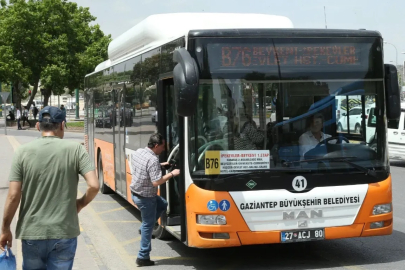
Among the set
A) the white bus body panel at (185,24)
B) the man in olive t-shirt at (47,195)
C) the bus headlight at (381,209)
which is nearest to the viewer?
the man in olive t-shirt at (47,195)

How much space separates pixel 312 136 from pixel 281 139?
0.35 metres

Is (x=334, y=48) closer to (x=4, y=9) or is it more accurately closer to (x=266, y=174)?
(x=266, y=174)

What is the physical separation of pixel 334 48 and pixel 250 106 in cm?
116

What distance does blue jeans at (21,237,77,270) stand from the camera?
4652 mm

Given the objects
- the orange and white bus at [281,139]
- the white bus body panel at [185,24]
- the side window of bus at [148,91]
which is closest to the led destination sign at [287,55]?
the orange and white bus at [281,139]

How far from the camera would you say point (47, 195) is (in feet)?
15.2

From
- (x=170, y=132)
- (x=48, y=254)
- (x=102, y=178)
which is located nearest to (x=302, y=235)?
(x=170, y=132)

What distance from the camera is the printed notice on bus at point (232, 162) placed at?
7.17 metres

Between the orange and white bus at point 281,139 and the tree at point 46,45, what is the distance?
45645 mm

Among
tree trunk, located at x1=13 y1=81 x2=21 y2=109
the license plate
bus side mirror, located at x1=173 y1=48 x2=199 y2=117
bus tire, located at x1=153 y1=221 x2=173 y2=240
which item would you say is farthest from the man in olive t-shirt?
tree trunk, located at x1=13 y1=81 x2=21 y2=109

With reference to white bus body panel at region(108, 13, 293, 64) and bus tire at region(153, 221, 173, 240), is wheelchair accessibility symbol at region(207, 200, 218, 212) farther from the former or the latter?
bus tire at region(153, 221, 173, 240)

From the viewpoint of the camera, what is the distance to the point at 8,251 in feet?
15.6

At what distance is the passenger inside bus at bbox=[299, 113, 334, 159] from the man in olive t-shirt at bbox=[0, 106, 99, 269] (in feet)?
10.5

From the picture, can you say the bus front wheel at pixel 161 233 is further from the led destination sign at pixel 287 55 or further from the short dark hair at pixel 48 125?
the short dark hair at pixel 48 125
